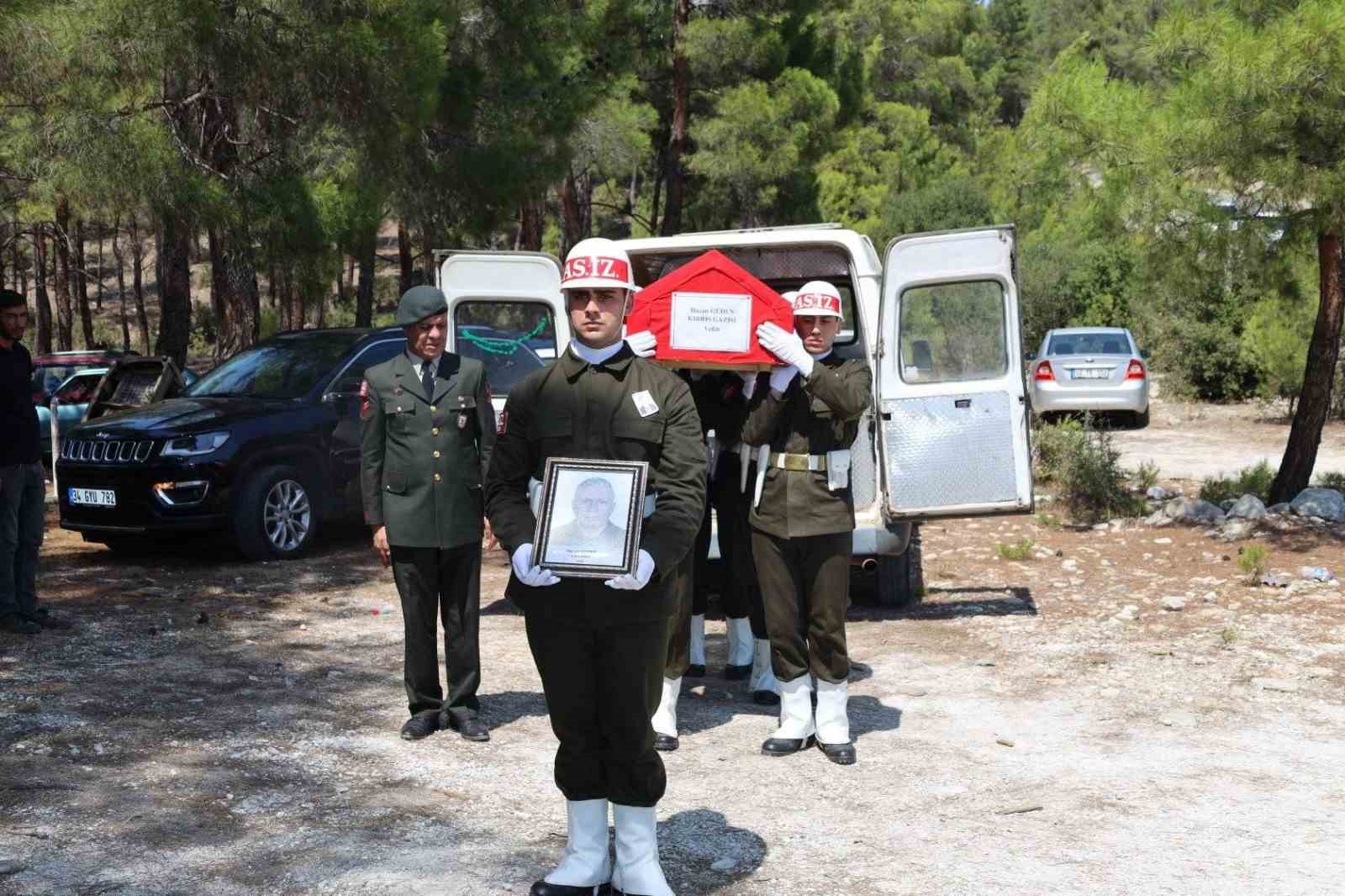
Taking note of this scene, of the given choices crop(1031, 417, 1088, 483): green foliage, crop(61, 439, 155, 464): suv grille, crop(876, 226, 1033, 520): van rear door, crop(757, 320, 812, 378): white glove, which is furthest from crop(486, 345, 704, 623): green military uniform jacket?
crop(1031, 417, 1088, 483): green foliage

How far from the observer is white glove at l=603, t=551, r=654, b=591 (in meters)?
3.84

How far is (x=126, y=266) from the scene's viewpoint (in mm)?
65312

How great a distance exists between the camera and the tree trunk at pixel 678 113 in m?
27.1

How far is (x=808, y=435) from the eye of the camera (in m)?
6.04

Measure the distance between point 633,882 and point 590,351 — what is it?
1.55 m

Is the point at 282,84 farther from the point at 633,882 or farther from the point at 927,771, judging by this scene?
the point at 633,882

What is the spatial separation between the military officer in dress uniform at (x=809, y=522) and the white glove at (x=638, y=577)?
203cm

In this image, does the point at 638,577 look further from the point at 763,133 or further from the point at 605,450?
the point at 763,133

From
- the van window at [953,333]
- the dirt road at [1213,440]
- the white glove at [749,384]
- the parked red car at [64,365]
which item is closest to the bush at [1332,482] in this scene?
the dirt road at [1213,440]

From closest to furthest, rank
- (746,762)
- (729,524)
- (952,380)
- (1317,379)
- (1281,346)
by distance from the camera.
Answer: (746,762) < (729,524) < (952,380) < (1317,379) < (1281,346)

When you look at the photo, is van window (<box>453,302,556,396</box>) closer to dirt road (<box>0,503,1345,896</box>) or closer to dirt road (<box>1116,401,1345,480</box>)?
dirt road (<box>0,503,1345,896</box>)

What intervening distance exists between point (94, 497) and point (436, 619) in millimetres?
5420

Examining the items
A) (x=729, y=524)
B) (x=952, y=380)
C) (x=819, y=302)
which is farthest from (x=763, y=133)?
(x=819, y=302)

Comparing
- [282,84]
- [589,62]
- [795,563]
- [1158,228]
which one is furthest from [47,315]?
[795,563]
